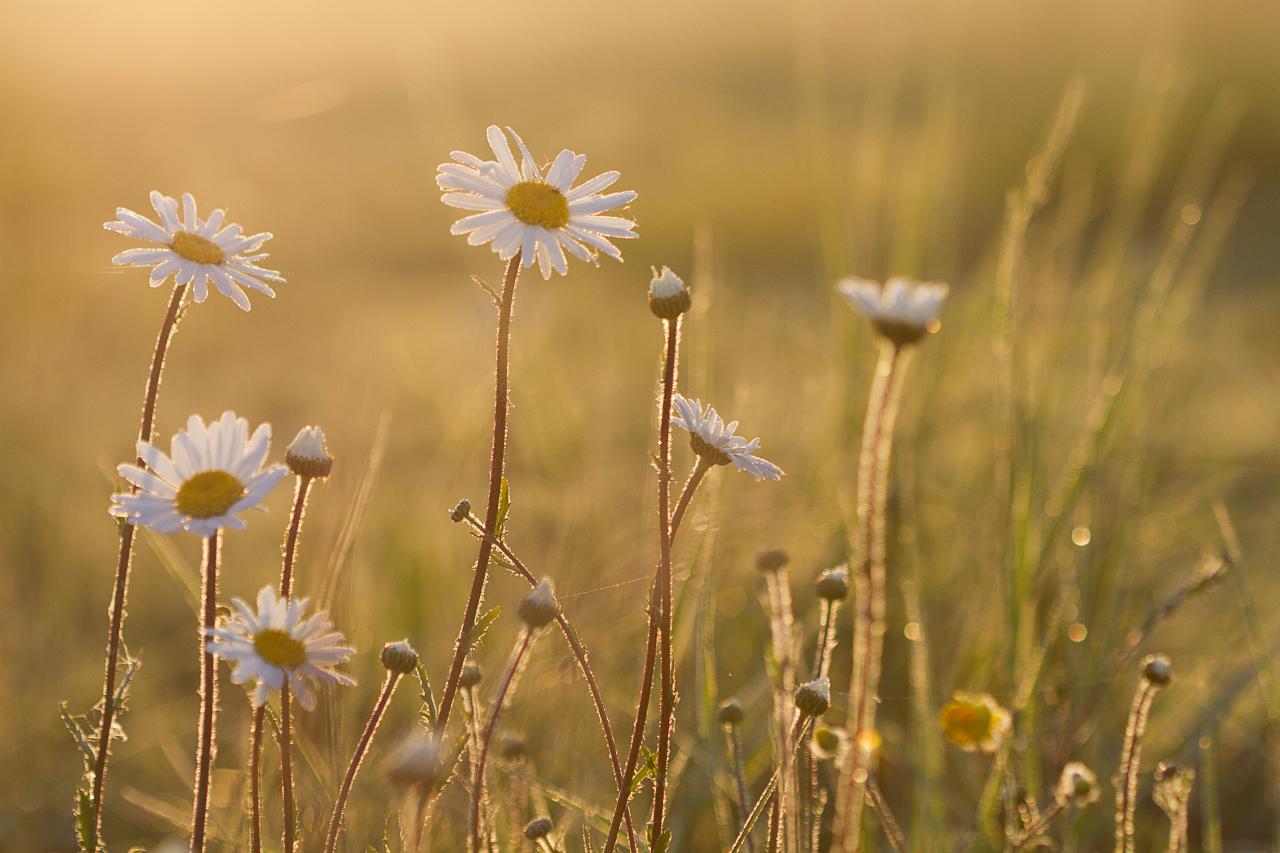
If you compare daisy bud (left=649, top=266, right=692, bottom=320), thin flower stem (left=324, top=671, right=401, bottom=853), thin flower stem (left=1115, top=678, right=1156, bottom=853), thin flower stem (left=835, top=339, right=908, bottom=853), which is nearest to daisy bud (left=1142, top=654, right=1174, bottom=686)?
thin flower stem (left=1115, top=678, right=1156, bottom=853)

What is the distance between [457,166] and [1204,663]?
1288 mm

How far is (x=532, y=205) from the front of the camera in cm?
93

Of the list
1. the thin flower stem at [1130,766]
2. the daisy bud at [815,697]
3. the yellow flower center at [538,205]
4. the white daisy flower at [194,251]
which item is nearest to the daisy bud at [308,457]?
the white daisy flower at [194,251]

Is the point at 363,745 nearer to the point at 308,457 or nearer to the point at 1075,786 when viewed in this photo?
the point at 308,457

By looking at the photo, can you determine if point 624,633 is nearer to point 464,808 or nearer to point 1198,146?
point 464,808

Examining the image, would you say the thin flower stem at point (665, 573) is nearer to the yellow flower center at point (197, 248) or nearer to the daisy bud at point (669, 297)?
the daisy bud at point (669, 297)

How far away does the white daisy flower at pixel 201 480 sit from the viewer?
A: 2.57ft

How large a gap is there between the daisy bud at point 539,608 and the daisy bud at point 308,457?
0.61ft

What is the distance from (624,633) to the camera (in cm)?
173

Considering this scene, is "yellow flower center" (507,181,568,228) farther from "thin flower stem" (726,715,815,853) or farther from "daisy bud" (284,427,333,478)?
"thin flower stem" (726,715,815,853)

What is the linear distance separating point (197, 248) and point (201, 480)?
243 mm

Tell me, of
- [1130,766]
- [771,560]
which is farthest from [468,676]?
[1130,766]

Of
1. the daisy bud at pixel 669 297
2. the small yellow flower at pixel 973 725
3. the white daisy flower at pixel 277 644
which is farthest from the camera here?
the small yellow flower at pixel 973 725

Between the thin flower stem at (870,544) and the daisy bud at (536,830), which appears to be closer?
the thin flower stem at (870,544)
